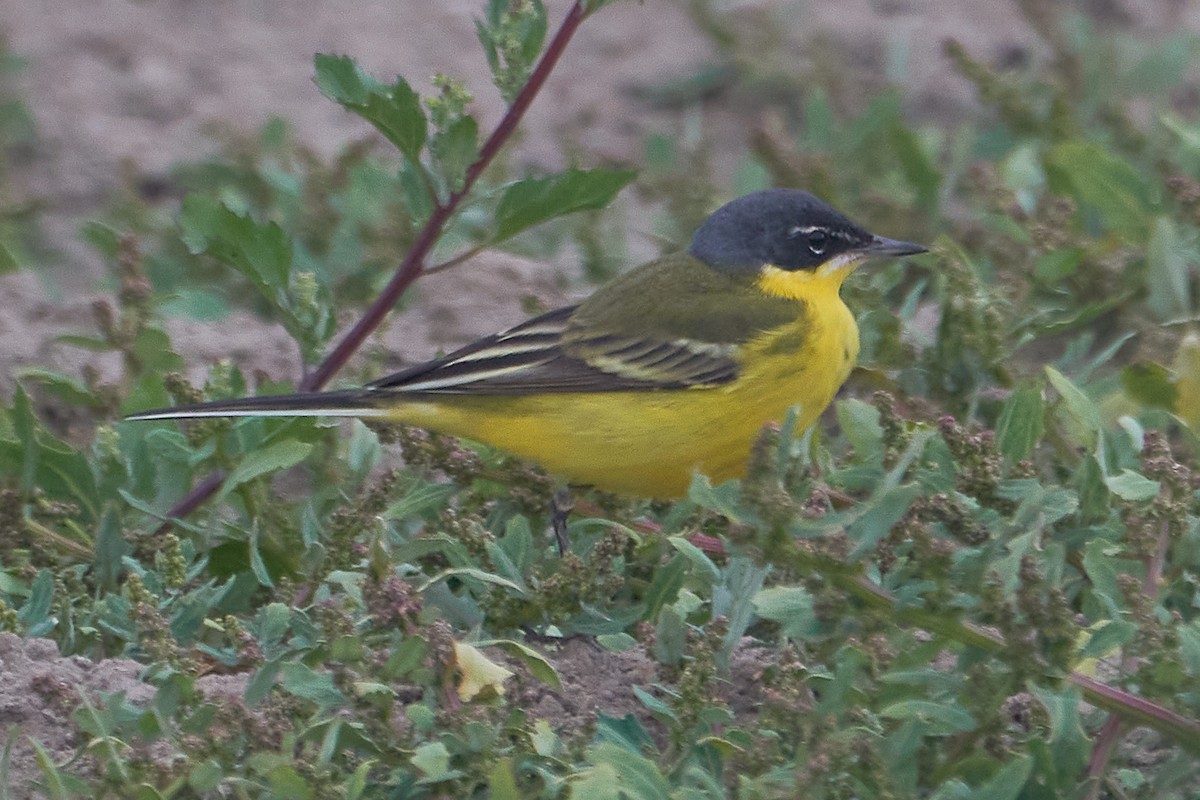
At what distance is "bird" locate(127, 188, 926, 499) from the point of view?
16.0 feet

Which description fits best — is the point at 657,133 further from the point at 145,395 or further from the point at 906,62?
the point at 145,395

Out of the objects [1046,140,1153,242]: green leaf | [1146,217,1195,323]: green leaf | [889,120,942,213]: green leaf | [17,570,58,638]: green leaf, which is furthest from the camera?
[889,120,942,213]: green leaf

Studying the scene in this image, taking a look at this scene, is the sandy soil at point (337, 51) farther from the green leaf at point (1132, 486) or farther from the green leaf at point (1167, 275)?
the green leaf at point (1132, 486)

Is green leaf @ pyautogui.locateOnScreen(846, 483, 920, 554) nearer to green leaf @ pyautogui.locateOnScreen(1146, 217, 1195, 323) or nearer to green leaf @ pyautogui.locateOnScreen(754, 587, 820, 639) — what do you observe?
green leaf @ pyautogui.locateOnScreen(754, 587, 820, 639)

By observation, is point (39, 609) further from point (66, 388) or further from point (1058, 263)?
point (1058, 263)

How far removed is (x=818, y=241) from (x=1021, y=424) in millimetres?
1331

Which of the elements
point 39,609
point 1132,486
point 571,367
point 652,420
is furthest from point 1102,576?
point 39,609

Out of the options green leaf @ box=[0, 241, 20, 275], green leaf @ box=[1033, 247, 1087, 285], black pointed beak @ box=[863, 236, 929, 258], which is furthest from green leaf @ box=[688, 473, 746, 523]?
green leaf @ box=[0, 241, 20, 275]

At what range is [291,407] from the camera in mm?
4773

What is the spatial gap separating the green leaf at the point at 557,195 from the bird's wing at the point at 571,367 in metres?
0.35

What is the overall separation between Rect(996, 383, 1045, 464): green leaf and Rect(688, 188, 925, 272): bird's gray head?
121 centimetres

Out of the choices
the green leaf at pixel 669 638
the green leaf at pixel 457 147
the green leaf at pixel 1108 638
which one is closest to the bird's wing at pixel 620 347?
the green leaf at pixel 457 147

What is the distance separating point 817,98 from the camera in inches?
315

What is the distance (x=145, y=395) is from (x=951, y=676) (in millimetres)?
2762
